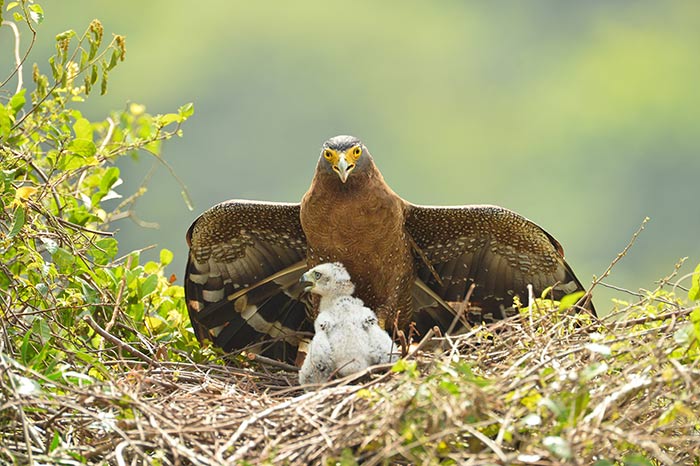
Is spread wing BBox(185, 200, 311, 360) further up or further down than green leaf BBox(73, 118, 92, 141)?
further down

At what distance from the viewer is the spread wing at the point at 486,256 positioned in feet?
16.7

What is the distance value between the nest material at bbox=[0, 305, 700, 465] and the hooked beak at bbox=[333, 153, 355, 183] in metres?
1.22

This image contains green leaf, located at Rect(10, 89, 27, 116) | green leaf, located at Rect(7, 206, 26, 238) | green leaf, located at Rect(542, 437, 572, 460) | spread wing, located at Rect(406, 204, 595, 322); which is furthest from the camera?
spread wing, located at Rect(406, 204, 595, 322)

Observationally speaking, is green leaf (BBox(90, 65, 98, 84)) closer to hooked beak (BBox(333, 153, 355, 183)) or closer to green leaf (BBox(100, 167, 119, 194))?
green leaf (BBox(100, 167, 119, 194))

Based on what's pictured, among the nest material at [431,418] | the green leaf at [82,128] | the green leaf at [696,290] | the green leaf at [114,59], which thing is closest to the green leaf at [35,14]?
the green leaf at [114,59]

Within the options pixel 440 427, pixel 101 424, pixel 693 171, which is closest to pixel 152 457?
pixel 101 424

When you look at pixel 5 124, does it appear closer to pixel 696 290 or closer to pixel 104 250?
pixel 104 250

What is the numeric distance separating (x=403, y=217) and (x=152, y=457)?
7.74 ft

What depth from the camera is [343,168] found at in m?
4.58

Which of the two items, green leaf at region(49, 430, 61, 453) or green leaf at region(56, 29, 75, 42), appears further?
green leaf at region(56, 29, 75, 42)

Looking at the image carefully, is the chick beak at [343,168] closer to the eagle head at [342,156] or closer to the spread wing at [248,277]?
the eagle head at [342,156]

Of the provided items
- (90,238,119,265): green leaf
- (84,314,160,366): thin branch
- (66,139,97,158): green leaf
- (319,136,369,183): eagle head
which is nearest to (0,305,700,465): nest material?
(84,314,160,366): thin branch

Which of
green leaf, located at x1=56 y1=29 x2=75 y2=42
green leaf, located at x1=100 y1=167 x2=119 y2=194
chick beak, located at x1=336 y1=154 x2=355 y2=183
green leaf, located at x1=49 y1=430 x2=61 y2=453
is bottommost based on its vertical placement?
green leaf, located at x1=49 y1=430 x2=61 y2=453

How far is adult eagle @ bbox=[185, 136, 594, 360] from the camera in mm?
4805
